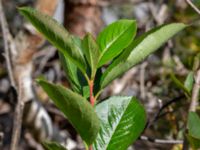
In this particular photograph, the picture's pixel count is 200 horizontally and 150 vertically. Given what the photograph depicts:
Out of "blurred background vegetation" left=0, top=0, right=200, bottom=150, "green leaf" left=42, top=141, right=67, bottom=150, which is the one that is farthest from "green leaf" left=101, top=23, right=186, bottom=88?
"blurred background vegetation" left=0, top=0, right=200, bottom=150

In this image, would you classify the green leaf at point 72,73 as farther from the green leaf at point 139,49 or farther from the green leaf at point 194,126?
the green leaf at point 194,126

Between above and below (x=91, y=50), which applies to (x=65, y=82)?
below

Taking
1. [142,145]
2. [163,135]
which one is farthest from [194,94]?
[142,145]

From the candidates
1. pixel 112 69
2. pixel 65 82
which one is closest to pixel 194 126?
pixel 112 69

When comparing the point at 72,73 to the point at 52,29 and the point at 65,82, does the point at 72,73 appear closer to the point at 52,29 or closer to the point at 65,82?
the point at 52,29

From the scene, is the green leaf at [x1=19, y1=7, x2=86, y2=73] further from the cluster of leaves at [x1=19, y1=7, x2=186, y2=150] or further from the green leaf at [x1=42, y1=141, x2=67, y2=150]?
the green leaf at [x1=42, y1=141, x2=67, y2=150]

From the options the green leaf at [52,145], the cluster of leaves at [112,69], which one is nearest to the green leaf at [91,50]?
the cluster of leaves at [112,69]

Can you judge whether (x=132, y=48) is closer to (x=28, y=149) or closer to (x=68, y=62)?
(x=68, y=62)
